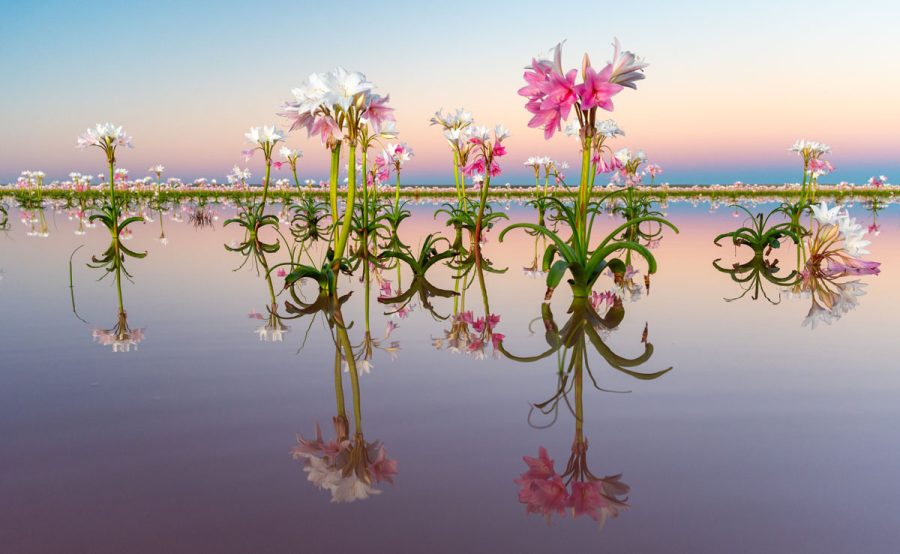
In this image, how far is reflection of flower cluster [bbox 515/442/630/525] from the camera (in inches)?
65.4

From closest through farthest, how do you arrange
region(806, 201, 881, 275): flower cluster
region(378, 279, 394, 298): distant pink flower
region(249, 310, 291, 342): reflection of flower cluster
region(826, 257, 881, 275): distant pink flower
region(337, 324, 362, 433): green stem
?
region(337, 324, 362, 433): green stem, region(249, 310, 291, 342): reflection of flower cluster, region(378, 279, 394, 298): distant pink flower, region(806, 201, 881, 275): flower cluster, region(826, 257, 881, 275): distant pink flower

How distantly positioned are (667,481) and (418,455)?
75cm

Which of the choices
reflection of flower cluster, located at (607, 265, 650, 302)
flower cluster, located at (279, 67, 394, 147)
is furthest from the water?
flower cluster, located at (279, 67, 394, 147)

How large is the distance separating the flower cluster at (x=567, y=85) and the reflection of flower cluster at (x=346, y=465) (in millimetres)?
2823

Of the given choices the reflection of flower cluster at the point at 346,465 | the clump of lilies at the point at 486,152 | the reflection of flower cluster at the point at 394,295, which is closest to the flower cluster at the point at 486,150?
the clump of lilies at the point at 486,152

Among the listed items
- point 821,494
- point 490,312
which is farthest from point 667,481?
point 490,312

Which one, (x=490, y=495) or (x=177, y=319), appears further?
(x=177, y=319)

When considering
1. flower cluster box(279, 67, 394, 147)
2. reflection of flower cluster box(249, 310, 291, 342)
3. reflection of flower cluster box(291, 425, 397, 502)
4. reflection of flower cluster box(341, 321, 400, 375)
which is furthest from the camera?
flower cluster box(279, 67, 394, 147)

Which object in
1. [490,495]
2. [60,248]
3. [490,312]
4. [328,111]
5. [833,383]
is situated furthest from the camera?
[60,248]

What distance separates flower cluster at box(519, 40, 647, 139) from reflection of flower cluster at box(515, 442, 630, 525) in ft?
9.34

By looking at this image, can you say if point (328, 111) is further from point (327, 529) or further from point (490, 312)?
point (327, 529)

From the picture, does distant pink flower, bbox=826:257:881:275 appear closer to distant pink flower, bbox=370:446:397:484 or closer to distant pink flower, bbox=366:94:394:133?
distant pink flower, bbox=366:94:394:133

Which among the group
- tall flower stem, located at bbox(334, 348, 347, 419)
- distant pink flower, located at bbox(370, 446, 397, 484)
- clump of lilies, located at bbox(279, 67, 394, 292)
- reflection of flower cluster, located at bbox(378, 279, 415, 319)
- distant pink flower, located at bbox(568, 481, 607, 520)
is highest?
clump of lilies, located at bbox(279, 67, 394, 292)

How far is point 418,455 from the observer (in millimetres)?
A: 1990
